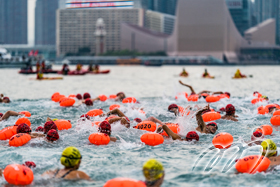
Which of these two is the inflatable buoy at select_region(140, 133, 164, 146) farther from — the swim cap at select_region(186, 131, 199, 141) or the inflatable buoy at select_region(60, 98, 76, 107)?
the inflatable buoy at select_region(60, 98, 76, 107)

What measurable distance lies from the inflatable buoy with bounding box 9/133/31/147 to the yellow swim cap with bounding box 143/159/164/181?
4.57 meters

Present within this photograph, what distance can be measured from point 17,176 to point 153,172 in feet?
7.99

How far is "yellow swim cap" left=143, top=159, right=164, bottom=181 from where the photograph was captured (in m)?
5.44

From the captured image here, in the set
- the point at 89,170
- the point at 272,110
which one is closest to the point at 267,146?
the point at 89,170

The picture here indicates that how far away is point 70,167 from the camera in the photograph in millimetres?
6668

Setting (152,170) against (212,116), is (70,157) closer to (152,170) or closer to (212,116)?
(152,170)

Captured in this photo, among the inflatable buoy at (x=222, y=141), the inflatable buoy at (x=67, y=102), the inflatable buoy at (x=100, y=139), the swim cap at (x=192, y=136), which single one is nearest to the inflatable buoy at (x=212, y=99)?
the inflatable buoy at (x=67, y=102)

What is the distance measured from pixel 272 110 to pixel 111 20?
6506 inches

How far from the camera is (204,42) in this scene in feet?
421

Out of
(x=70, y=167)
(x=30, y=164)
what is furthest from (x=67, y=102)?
(x=70, y=167)

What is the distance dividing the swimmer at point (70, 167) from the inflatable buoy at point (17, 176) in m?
0.44

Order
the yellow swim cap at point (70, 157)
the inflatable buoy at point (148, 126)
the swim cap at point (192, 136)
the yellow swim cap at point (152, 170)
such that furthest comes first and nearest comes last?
the inflatable buoy at point (148, 126) < the swim cap at point (192, 136) < the yellow swim cap at point (70, 157) < the yellow swim cap at point (152, 170)

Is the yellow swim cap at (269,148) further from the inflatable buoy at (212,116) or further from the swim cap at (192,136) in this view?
the inflatable buoy at (212,116)

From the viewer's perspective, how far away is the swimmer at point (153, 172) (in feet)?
17.9
